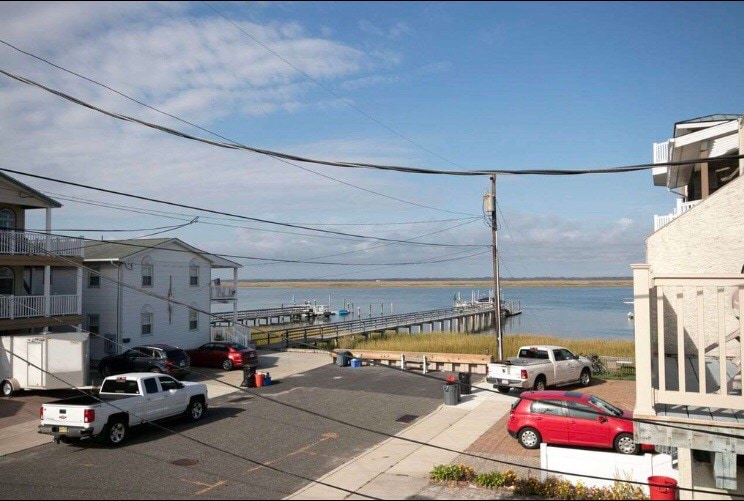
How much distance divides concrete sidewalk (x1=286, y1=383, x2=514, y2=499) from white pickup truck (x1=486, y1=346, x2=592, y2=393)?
4.24 ft

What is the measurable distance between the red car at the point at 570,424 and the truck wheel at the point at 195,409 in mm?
9486

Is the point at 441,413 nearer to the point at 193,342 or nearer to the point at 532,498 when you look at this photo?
the point at 532,498

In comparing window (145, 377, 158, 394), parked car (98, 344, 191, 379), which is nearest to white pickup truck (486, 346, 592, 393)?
window (145, 377, 158, 394)

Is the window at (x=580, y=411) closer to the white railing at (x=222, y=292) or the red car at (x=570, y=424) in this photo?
the red car at (x=570, y=424)

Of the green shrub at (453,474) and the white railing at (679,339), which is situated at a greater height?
the white railing at (679,339)

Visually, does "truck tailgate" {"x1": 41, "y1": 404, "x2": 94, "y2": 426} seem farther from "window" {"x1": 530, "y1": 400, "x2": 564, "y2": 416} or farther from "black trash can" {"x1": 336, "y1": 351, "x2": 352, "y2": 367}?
"black trash can" {"x1": 336, "y1": 351, "x2": 352, "y2": 367}

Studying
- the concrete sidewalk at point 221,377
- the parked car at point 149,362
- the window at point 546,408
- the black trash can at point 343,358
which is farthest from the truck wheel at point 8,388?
the window at point 546,408

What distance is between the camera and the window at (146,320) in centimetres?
3247

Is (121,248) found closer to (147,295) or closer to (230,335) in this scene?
(147,295)

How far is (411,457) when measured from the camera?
1505 cm

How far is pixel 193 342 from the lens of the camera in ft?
118

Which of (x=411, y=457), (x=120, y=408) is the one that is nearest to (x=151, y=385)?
(x=120, y=408)

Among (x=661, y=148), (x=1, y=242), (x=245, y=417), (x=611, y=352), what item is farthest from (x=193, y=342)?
(x=661, y=148)

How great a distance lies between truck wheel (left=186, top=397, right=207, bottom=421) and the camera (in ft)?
61.4
